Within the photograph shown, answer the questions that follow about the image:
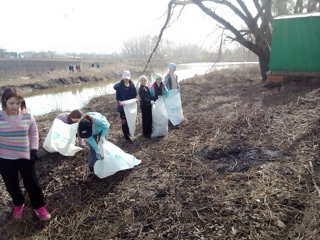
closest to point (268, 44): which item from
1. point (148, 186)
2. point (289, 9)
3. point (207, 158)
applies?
point (289, 9)

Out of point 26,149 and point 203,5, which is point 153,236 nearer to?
point 26,149

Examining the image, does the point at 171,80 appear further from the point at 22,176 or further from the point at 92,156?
the point at 22,176

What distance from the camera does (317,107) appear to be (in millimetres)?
4527

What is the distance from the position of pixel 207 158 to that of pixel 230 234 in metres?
1.54

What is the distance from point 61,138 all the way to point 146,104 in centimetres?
165

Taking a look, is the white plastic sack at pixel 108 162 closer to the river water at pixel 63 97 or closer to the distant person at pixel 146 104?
the distant person at pixel 146 104

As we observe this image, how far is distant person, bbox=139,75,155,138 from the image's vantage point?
4.53m

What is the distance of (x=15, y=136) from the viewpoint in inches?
93.3

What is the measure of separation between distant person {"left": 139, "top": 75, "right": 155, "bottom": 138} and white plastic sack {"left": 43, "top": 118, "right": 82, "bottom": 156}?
137 cm

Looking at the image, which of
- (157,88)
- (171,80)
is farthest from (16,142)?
(171,80)

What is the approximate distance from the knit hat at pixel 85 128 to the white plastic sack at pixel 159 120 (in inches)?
74.2

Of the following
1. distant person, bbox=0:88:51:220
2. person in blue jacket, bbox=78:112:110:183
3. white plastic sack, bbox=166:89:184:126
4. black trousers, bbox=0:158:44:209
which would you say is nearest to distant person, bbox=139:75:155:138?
white plastic sack, bbox=166:89:184:126

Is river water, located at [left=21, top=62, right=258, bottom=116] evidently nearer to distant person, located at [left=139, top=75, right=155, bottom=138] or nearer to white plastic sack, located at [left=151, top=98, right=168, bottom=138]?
distant person, located at [left=139, top=75, right=155, bottom=138]

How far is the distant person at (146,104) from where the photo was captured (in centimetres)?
453
